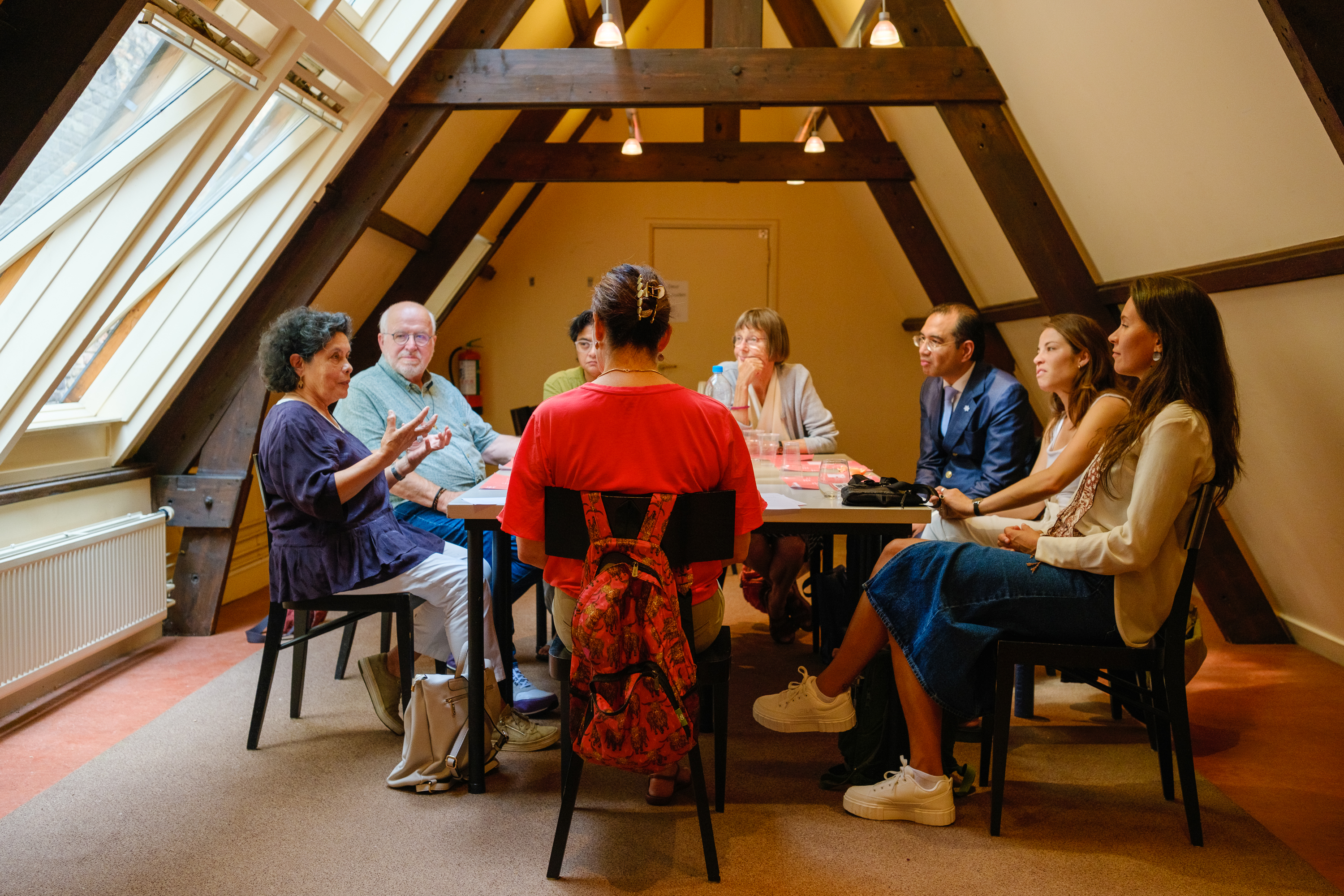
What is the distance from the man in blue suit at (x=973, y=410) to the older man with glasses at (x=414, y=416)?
4.98 ft

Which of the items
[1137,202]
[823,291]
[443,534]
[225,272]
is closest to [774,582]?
[443,534]

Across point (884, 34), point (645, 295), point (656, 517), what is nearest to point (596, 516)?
point (656, 517)

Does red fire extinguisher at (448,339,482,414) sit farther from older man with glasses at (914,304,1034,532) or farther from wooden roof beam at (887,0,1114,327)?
older man with glasses at (914,304,1034,532)

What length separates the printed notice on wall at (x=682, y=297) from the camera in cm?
693

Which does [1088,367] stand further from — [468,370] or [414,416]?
[468,370]

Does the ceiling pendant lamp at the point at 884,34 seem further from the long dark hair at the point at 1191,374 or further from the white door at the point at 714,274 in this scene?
the white door at the point at 714,274

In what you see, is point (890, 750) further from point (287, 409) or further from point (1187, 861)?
point (287, 409)

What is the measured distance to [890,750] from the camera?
7.45 ft

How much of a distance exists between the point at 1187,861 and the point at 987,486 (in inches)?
55.9

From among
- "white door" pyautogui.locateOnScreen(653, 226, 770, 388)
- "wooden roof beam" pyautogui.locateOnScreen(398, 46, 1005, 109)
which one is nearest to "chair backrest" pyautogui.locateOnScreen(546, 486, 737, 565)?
"wooden roof beam" pyautogui.locateOnScreen(398, 46, 1005, 109)

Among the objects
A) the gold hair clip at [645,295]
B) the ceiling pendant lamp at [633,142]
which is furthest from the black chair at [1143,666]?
the ceiling pendant lamp at [633,142]

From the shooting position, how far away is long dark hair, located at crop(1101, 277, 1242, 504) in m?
1.98

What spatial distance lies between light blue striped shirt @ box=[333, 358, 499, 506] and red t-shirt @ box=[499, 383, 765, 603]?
107cm

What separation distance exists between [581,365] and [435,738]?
1887 mm
